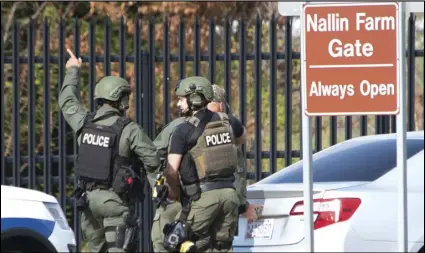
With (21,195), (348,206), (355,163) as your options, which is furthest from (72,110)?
(348,206)

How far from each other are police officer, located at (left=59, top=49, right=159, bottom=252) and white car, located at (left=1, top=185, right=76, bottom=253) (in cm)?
32

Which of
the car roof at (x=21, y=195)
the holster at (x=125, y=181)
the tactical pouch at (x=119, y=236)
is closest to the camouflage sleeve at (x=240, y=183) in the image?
the holster at (x=125, y=181)

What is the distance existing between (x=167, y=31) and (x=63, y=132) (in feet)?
4.57

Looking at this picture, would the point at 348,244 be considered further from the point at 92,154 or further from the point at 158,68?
the point at 158,68

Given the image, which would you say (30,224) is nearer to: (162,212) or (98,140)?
(98,140)

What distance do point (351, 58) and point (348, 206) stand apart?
1115 mm

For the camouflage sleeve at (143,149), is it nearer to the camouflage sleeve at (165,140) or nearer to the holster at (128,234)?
the camouflage sleeve at (165,140)

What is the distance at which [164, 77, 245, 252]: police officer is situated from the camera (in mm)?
7859

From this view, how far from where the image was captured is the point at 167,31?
438 inches

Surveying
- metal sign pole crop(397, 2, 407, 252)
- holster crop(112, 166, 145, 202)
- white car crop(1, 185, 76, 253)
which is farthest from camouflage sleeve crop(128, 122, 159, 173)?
metal sign pole crop(397, 2, 407, 252)

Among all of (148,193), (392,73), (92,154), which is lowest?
(148,193)

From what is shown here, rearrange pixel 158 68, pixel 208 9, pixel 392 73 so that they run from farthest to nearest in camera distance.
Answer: pixel 208 9, pixel 158 68, pixel 392 73

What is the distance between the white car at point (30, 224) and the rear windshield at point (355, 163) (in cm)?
144

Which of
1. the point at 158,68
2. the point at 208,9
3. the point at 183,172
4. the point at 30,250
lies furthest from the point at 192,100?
the point at 208,9
